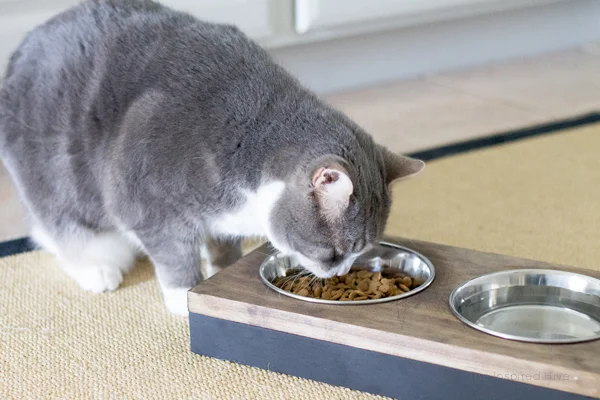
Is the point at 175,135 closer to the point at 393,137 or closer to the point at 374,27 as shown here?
the point at 393,137

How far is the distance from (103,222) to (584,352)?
84 cm

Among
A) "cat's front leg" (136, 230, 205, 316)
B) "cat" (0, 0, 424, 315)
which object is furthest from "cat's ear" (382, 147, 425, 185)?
"cat's front leg" (136, 230, 205, 316)

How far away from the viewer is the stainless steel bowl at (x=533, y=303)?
1173 millimetres

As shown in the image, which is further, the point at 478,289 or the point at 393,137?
the point at 393,137

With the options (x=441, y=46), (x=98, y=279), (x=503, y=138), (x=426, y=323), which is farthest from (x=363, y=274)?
(x=441, y=46)

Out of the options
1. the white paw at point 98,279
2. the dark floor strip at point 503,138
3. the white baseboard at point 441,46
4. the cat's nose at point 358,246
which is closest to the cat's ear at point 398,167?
the cat's nose at point 358,246

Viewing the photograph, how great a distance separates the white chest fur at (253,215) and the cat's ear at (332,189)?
0.08 meters

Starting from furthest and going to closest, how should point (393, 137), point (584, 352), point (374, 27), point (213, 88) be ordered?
point (374, 27), point (393, 137), point (213, 88), point (584, 352)

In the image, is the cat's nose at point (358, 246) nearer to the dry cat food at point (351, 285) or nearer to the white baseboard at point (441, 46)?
the dry cat food at point (351, 285)

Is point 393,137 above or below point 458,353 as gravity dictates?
below

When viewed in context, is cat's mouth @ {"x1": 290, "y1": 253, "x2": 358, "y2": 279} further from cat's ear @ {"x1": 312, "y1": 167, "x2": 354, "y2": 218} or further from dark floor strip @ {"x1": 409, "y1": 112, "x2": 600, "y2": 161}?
dark floor strip @ {"x1": 409, "y1": 112, "x2": 600, "y2": 161}

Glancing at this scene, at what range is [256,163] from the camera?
1225mm

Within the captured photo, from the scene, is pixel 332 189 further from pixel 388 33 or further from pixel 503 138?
pixel 388 33

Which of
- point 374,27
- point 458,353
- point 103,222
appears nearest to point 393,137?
point 374,27
